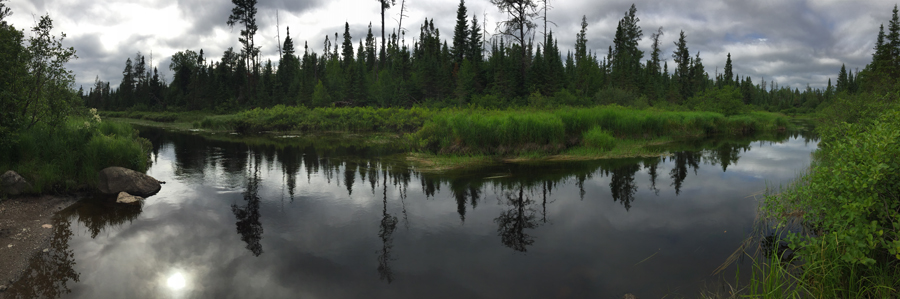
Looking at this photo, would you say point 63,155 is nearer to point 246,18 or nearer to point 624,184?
point 624,184

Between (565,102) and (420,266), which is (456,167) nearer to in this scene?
(420,266)

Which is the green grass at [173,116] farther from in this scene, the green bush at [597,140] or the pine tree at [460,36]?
the green bush at [597,140]

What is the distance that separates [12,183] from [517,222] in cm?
1061

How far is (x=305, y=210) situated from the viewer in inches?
356

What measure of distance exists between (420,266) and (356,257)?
40.9 inches

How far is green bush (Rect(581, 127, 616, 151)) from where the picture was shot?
1719 cm

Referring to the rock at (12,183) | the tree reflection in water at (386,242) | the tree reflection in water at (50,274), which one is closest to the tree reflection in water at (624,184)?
the tree reflection in water at (386,242)

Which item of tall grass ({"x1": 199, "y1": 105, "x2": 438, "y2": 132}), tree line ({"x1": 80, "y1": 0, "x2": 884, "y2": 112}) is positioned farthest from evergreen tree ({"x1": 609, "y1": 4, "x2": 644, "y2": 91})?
tall grass ({"x1": 199, "y1": 105, "x2": 438, "y2": 132})

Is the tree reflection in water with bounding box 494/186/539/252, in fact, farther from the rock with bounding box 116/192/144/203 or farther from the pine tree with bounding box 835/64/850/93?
the pine tree with bounding box 835/64/850/93

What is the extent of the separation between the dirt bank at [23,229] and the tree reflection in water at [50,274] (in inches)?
3.9

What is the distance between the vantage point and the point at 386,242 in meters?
7.00

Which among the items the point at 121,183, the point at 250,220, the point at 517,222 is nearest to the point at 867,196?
the point at 517,222

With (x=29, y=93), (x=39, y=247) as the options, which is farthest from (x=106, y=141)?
(x=39, y=247)

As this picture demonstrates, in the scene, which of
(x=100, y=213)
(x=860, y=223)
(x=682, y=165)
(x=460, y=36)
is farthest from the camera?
(x=460, y=36)
